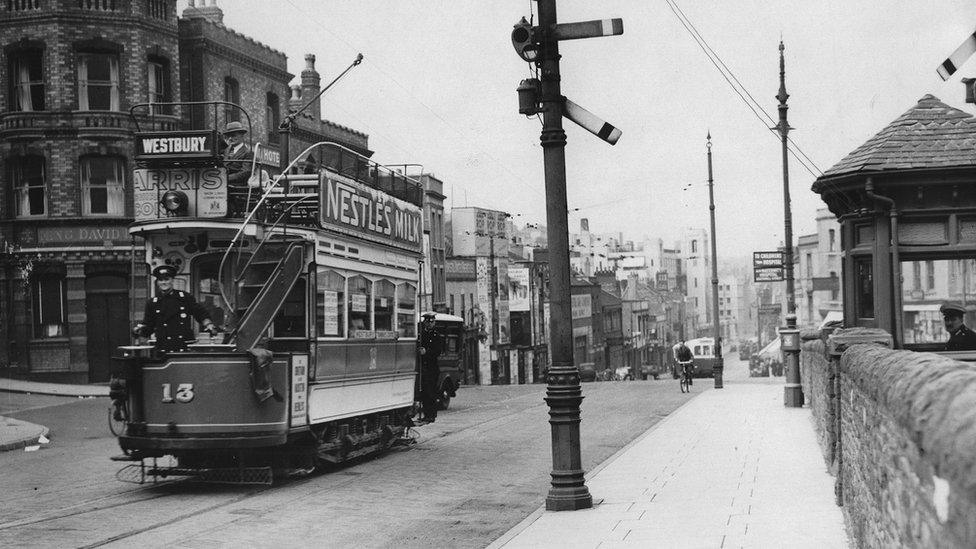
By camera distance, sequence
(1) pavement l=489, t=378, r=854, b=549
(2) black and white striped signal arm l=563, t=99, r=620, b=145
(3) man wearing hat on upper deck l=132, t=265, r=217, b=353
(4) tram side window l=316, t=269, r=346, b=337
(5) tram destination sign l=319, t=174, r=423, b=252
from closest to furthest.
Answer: (1) pavement l=489, t=378, r=854, b=549 → (2) black and white striped signal arm l=563, t=99, r=620, b=145 → (3) man wearing hat on upper deck l=132, t=265, r=217, b=353 → (4) tram side window l=316, t=269, r=346, b=337 → (5) tram destination sign l=319, t=174, r=423, b=252

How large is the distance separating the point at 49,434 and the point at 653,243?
151 m

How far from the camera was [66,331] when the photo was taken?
35000mm

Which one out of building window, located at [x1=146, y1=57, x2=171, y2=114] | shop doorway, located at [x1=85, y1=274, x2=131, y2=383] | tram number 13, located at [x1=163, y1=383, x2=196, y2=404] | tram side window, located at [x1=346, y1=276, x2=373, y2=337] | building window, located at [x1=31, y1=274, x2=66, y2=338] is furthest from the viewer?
building window, located at [x1=146, y1=57, x2=171, y2=114]

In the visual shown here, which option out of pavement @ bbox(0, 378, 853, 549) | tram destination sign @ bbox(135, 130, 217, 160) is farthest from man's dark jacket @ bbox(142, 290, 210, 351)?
pavement @ bbox(0, 378, 853, 549)

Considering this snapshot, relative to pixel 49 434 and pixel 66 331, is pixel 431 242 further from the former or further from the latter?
pixel 49 434

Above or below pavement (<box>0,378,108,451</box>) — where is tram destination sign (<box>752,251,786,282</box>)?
above

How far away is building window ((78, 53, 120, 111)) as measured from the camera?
1403 inches

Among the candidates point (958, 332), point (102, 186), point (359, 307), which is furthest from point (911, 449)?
point (102, 186)

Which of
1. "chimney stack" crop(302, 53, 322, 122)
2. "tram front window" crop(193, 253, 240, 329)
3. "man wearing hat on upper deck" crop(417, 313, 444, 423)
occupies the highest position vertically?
"chimney stack" crop(302, 53, 322, 122)

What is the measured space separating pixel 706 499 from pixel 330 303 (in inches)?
238

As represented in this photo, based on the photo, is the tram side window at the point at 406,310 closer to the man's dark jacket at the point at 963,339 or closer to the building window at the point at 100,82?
the man's dark jacket at the point at 963,339

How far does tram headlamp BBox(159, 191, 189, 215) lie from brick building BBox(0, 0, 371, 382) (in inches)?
852

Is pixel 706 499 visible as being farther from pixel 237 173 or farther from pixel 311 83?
pixel 311 83

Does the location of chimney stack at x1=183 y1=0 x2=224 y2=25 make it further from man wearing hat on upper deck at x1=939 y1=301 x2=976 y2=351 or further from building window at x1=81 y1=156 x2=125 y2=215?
man wearing hat on upper deck at x1=939 y1=301 x2=976 y2=351
